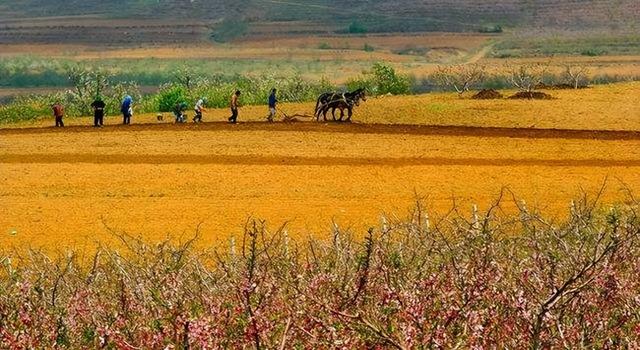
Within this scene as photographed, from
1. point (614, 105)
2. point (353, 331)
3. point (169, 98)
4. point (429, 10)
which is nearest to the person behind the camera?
point (353, 331)

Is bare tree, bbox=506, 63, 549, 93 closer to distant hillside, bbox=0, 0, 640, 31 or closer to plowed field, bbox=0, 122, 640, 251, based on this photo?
plowed field, bbox=0, 122, 640, 251

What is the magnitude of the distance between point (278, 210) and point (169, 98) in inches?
1251

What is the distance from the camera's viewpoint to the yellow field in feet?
94.9

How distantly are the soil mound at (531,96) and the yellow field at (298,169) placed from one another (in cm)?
249

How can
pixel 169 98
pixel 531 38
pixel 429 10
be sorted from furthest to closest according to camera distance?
pixel 429 10 → pixel 531 38 → pixel 169 98

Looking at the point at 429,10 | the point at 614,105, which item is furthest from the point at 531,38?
the point at 614,105

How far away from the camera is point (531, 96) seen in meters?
59.5

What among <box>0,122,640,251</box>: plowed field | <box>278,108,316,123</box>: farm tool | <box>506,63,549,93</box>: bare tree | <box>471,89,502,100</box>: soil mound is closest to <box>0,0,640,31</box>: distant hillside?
<box>506,63,549,93</box>: bare tree

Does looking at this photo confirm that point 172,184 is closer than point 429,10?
Yes

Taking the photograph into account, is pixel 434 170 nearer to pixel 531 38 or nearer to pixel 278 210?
pixel 278 210

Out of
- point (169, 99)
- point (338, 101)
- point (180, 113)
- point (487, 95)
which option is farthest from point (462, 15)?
point (338, 101)

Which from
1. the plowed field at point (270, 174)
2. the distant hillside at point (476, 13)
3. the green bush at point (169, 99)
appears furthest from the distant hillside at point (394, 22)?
the plowed field at point (270, 174)

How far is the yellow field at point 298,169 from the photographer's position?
94.9 feet

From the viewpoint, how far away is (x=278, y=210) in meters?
30.0
